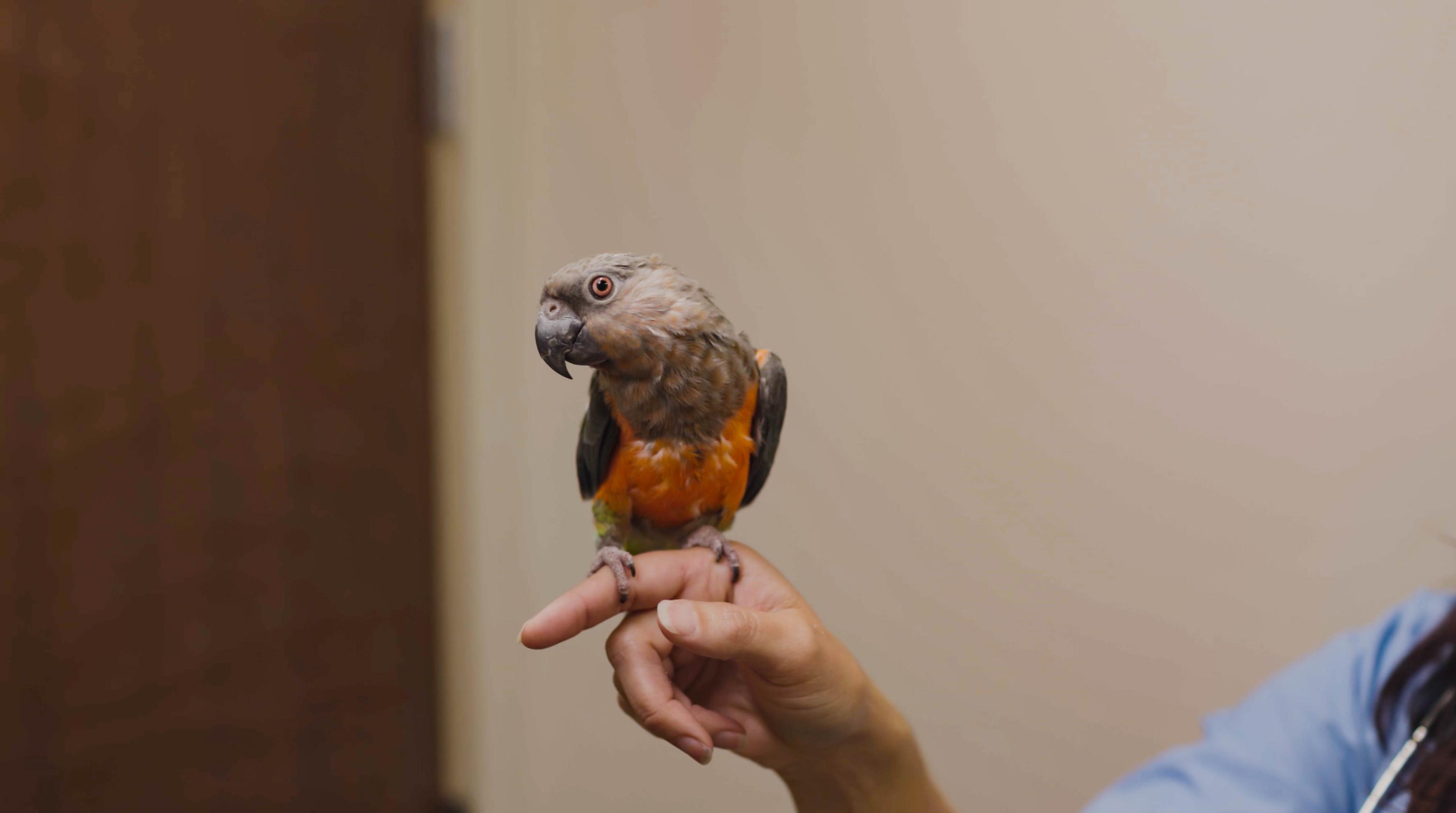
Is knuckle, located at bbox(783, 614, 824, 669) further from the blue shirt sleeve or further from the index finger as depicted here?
the blue shirt sleeve

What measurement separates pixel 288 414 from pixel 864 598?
3.60ft

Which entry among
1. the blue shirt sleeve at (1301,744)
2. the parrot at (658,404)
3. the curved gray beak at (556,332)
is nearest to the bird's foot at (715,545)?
the parrot at (658,404)

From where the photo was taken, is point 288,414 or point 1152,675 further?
point 288,414

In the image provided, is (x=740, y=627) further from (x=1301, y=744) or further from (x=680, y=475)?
(x=1301, y=744)

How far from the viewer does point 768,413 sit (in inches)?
30.8

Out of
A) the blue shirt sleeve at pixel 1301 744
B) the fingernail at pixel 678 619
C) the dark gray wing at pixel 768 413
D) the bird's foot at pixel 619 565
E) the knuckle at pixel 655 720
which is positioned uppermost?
the dark gray wing at pixel 768 413

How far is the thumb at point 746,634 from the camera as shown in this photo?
651mm

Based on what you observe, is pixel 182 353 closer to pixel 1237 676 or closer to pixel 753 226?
pixel 753 226

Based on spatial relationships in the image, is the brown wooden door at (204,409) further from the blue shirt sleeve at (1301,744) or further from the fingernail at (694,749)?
the blue shirt sleeve at (1301,744)

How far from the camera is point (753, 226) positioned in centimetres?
80

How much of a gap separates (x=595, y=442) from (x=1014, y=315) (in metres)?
0.41

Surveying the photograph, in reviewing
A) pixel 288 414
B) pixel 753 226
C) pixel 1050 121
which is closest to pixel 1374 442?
pixel 1050 121

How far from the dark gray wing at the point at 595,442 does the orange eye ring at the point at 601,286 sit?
11 cm

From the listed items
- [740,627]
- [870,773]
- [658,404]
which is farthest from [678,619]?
[870,773]
